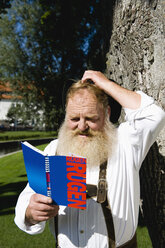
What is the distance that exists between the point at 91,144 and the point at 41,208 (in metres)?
0.65

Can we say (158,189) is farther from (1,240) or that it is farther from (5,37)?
(5,37)

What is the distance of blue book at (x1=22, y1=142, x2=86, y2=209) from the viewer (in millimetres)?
1389

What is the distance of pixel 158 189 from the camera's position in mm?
2316

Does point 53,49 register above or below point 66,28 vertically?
below

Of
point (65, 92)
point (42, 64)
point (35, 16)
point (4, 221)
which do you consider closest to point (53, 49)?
point (42, 64)

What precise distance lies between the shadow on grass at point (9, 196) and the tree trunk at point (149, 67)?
3965mm

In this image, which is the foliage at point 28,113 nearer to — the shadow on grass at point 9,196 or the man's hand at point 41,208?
the shadow on grass at point 9,196

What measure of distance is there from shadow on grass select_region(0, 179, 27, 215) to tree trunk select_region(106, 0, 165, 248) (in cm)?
396

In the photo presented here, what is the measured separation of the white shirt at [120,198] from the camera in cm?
167

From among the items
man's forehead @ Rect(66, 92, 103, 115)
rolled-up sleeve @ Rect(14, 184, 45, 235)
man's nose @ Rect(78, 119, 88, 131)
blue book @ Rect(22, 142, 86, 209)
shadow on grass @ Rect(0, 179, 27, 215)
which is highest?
man's forehead @ Rect(66, 92, 103, 115)

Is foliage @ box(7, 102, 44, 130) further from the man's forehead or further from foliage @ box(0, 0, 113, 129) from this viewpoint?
the man's forehead

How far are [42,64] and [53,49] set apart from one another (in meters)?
1.64

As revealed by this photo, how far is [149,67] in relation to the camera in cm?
238

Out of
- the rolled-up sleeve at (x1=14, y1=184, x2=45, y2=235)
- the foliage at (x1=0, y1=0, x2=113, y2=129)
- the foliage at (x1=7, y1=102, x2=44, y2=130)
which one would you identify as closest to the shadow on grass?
the rolled-up sleeve at (x1=14, y1=184, x2=45, y2=235)
